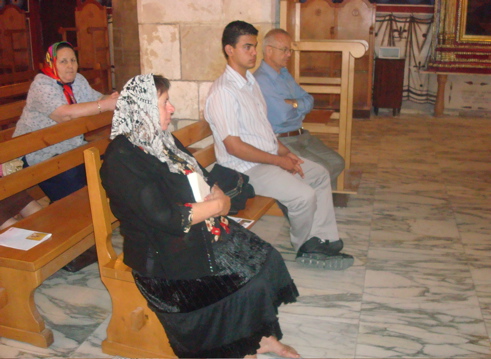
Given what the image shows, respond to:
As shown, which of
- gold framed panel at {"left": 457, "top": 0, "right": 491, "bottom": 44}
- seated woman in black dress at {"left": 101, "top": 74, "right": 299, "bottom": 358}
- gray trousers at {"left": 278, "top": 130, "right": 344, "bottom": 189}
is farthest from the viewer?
gold framed panel at {"left": 457, "top": 0, "right": 491, "bottom": 44}

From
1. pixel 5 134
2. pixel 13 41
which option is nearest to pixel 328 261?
pixel 5 134

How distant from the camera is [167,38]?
3.88m

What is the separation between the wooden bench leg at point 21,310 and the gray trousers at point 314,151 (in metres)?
1.82

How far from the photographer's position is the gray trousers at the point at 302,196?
2.93m

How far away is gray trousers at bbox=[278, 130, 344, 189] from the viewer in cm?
360

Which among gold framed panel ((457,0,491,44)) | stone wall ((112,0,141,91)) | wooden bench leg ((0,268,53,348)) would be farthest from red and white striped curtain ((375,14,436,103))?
wooden bench leg ((0,268,53,348))

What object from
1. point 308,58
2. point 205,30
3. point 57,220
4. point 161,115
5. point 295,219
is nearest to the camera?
point 161,115

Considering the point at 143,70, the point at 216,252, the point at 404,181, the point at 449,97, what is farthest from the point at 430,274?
the point at 449,97

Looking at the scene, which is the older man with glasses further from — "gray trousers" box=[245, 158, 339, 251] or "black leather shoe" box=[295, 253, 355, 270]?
"black leather shoe" box=[295, 253, 355, 270]

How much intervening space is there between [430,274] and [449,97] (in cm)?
534

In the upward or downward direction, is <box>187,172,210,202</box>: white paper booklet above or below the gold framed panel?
below

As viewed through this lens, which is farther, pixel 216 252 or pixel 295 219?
pixel 295 219

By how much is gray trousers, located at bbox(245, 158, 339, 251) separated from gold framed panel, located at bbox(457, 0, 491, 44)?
500 cm

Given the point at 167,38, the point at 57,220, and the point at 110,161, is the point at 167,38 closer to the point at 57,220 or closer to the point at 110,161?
the point at 57,220
